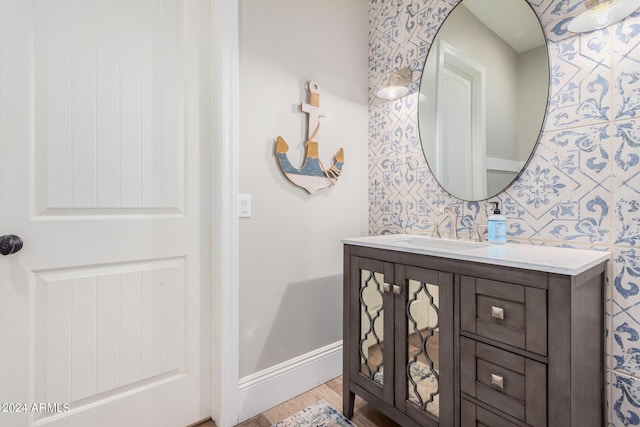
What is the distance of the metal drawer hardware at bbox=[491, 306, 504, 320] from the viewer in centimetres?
100

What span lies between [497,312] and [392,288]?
1.36ft

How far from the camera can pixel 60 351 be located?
1199mm

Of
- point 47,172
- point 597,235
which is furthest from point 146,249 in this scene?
point 597,235

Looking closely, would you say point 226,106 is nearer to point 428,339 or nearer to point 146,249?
point 146,249

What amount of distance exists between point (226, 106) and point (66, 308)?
1.07 metres

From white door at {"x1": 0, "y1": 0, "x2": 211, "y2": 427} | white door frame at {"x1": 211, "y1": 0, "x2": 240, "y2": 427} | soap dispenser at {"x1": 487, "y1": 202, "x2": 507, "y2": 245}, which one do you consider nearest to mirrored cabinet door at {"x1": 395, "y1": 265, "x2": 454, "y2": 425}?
soap dispenser at {"x1": 487, "y1": 202, "x2": 507, "y2": 245}

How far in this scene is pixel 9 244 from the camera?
1.08 meters

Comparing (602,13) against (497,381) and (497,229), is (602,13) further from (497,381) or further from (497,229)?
(497,381)

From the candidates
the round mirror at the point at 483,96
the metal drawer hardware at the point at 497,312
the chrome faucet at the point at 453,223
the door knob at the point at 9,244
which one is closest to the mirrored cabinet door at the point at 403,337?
the metal drawer hardware at the point at 497,312

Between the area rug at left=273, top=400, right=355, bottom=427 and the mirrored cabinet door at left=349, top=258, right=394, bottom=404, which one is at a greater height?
the mirrored cabinet door at left=349, top=258, right=394, bottom=404

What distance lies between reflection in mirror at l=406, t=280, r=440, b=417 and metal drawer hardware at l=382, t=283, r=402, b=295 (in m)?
0.05

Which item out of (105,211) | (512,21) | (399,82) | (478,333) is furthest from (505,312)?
(105,211)

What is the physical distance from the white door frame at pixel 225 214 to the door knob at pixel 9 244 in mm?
702

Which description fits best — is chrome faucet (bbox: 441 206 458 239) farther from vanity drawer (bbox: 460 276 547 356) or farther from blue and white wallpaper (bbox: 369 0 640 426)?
vanity drawer (bbox: 460 276 547 356)
